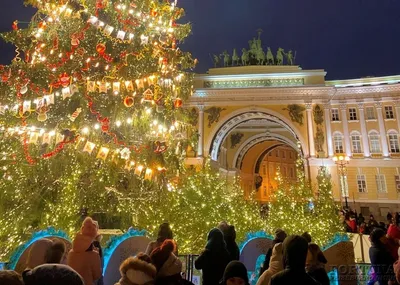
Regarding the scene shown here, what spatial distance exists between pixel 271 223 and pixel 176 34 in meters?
7.29

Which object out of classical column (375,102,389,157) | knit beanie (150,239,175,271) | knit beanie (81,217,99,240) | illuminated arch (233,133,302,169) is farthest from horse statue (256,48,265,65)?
knit beanie (150,239,175,271)

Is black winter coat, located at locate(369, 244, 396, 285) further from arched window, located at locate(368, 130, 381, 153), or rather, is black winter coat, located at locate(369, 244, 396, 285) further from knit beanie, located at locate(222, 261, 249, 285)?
arched window, located at locate(368, 130, 381, 153)

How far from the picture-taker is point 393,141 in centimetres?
2580

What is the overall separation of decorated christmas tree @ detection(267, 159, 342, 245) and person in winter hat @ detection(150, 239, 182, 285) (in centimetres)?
725

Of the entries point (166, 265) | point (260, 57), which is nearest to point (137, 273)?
point (166, 265)

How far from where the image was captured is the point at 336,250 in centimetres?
589

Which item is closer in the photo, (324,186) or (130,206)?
(130,206)

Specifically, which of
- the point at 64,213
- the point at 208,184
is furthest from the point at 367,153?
the point at 64,213

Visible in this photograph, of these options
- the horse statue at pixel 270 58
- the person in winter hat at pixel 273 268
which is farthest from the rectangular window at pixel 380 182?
the person in winter hat at pixel 273 268

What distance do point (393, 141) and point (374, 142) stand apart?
1517 millimetres

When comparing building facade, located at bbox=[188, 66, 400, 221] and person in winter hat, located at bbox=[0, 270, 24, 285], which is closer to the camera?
person in winter hat, located at bbox=[0, 270, 24, 285]

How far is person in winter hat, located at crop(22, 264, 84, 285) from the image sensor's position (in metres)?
1.41

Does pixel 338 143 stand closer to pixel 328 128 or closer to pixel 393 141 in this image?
pixel 328 128

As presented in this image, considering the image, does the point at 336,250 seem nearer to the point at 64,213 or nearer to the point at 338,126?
the point at 64,213
